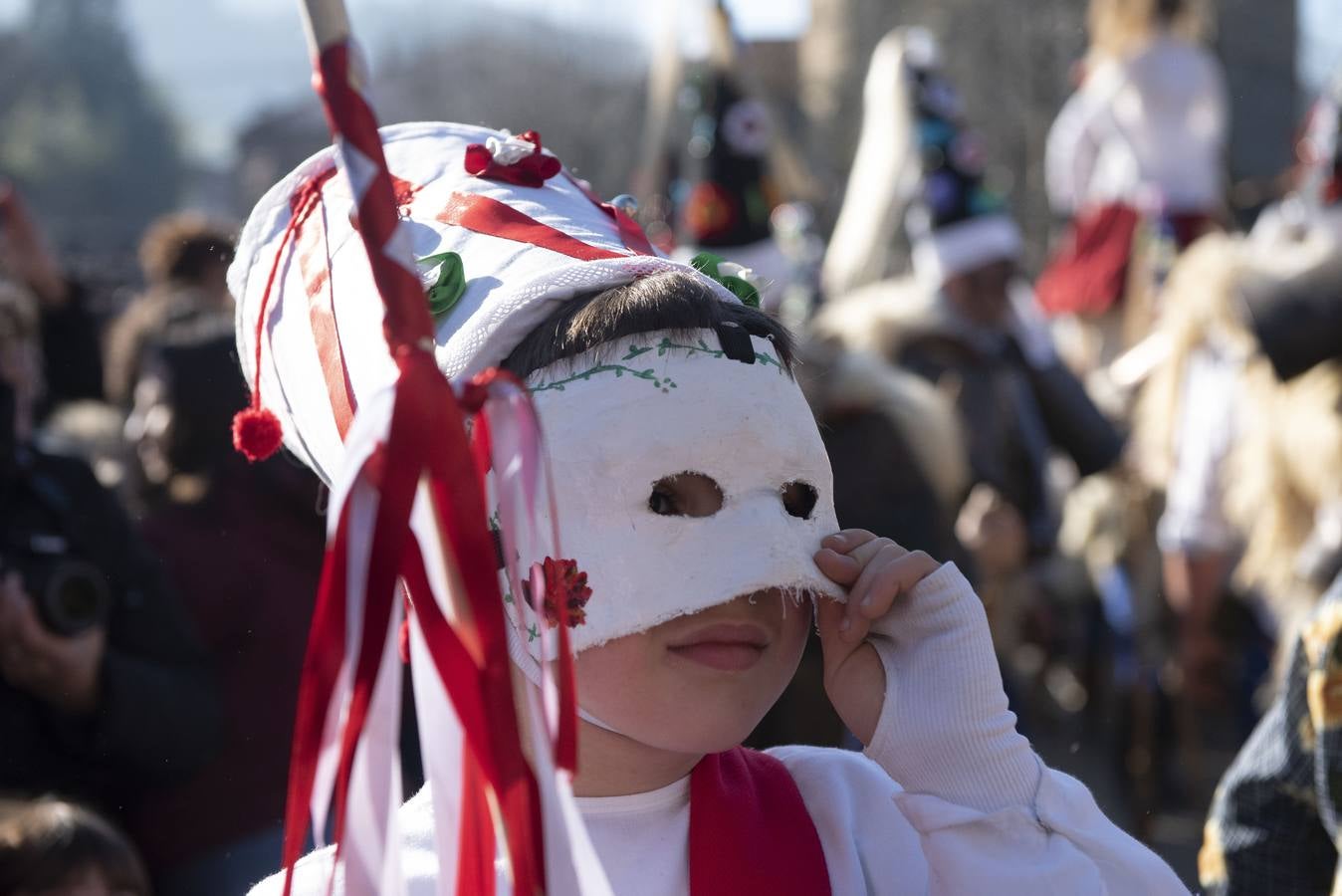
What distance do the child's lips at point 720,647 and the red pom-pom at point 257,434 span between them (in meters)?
0.46

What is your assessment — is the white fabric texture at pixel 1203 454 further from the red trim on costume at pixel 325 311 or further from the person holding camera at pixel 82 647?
the red trim on costume at pixel 325 311

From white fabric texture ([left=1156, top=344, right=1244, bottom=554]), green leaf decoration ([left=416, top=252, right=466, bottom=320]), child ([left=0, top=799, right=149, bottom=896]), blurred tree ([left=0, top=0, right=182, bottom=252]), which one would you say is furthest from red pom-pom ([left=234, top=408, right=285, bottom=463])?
blurred tree ([left=0, top=0, right=182, bottom=252])

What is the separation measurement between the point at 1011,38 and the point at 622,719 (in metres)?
10.0

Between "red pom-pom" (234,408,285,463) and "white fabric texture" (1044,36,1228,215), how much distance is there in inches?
→ 203

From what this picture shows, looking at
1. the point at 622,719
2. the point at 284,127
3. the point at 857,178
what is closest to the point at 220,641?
the point at 622,719

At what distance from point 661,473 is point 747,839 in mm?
379

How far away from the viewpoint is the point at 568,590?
1.49 m

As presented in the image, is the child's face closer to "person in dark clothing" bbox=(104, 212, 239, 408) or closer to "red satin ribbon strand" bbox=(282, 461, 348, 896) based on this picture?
"red satin ribbon strand" bbox=(282, 461, 348, 896)

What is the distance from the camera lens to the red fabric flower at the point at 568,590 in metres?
1.48

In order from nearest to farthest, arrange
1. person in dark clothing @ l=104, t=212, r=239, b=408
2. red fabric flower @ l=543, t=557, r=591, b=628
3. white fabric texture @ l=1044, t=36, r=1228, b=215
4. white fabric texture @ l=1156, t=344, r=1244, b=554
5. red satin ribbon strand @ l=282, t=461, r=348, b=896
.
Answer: red satin ribbon strand @ l=282, t=461, r=348, b=896, red fabric flower @ l=543, t=557, r=591, b=628, person in dark clothing @ l=104, t=212, r=239, b=408, white fabric texture @ l=1156, t=344, r=1244, b=554, white fabric texture @ l=1044, t=36, r=1228, b=215

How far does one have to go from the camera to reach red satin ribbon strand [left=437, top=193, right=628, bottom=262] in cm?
163

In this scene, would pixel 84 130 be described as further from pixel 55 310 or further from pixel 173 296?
pixel 173 296

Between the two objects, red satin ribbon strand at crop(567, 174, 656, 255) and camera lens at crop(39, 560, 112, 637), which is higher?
red satin ribbon strand at crop(567, 174, 656, 255)

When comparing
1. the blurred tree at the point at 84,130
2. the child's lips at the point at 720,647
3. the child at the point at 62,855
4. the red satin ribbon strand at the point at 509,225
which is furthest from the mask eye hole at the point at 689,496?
the blurred tree at the point at 84,130
